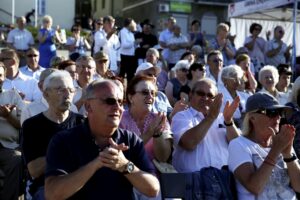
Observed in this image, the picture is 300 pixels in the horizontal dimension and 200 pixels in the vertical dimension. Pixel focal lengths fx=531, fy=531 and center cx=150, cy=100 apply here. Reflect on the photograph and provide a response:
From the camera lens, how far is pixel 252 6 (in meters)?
12.8

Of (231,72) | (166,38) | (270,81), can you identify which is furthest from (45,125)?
(166,38)

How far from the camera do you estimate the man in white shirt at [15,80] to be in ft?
24.0

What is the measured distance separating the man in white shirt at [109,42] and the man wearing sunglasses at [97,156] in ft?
26.8

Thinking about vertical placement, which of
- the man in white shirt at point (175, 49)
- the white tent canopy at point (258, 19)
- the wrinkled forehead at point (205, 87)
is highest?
the white tent canopy at point (258, 19)

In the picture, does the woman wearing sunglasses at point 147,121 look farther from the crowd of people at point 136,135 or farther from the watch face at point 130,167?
the watch face at point 130,167

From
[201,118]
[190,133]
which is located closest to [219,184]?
[190,133]

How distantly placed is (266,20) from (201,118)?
36.0 ft

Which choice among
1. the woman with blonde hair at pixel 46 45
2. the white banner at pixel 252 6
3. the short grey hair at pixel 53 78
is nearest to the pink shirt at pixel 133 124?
the short grey hair at pixel 53 78

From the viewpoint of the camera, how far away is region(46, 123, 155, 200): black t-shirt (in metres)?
3.20

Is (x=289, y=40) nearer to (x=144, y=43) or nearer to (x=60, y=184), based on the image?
(x=144, y=43)

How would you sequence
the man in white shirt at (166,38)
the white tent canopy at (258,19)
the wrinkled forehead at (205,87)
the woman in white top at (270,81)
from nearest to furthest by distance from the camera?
the wrinkled forehead at (205,87) → the woman in white top at (270,81) → the man in white shirt at (166,38) → the white tent canopy at (258,19)

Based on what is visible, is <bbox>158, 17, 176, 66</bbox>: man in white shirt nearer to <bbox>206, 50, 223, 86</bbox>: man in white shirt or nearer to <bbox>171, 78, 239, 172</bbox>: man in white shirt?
<bbox>206, 50, 223, 86</bbox>: man in white shirt

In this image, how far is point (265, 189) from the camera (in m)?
4.04

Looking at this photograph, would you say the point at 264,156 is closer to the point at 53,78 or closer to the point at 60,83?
the point at 60,83
